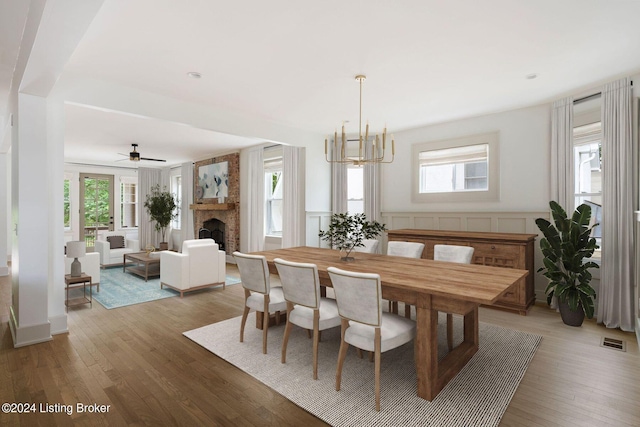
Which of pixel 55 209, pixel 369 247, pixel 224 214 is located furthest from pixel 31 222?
pixel 224 214

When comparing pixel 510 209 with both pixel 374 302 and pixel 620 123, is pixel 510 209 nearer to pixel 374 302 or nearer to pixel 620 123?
pixel 620 123

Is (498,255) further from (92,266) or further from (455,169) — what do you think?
(92,266)

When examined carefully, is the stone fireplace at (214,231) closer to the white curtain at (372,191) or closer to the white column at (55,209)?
the white curtain at (372,191)

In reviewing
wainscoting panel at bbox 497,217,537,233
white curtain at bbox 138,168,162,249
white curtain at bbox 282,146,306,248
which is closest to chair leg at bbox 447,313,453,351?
wainscoting panel at bbox 497,217,537,233

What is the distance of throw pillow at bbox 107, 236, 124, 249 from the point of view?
27.5 ft

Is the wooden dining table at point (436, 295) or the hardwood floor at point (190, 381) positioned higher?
the wooden dining table at point (436, 295)

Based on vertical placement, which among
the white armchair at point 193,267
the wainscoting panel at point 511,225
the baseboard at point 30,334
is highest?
the wainscoting panel at point 511,225

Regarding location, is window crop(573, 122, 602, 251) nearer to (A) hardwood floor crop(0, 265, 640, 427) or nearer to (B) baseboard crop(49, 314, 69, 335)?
(A) hardwood floor crop(0, 265, 640, 427)

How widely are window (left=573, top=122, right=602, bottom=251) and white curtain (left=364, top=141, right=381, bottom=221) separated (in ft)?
9.31

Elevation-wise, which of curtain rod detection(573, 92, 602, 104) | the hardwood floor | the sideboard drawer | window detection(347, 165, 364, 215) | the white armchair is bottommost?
the hardwood floor

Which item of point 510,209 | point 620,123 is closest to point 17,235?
point 510,209

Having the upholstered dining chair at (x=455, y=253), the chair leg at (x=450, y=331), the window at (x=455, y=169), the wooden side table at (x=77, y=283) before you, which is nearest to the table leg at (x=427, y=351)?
the chair leg at (x=450, y=331)

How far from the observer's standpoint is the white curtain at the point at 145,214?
32.5ft

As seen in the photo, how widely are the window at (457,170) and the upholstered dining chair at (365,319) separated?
10.7 ft
